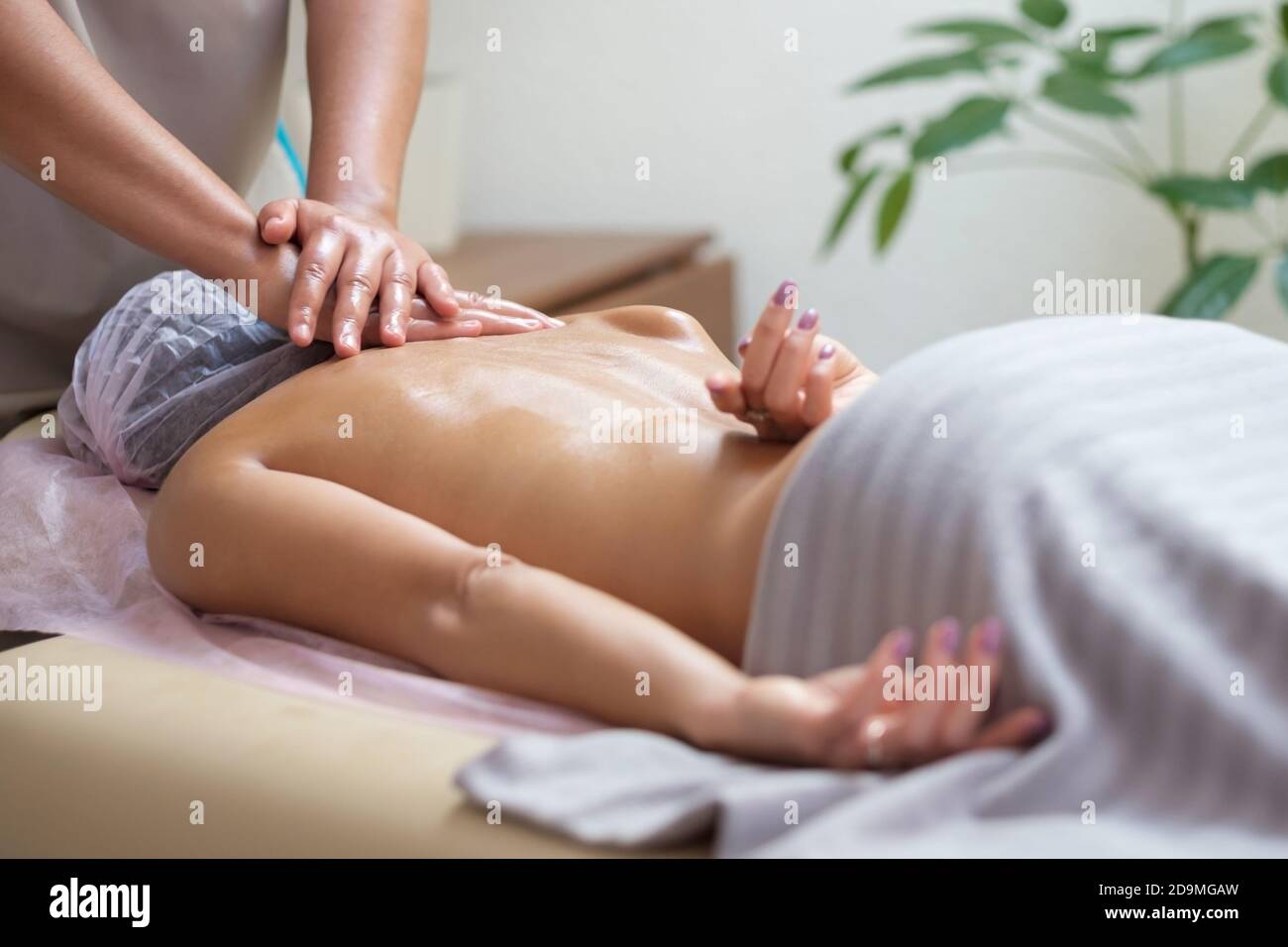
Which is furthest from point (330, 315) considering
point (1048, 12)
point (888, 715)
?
point (1048, 12)

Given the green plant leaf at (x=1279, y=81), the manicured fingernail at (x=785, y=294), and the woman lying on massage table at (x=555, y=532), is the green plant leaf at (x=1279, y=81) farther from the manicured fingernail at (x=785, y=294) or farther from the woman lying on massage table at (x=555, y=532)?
the manicured fingernail at (x=785, y=294)

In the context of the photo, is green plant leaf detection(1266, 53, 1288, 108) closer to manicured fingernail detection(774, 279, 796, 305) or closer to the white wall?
the white wall

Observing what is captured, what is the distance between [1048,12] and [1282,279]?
0.59 metres

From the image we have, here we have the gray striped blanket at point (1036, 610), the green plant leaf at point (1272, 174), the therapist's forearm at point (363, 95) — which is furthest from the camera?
the green plant leaf at point (1272, 174)

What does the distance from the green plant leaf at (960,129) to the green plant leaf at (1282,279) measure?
49 cm

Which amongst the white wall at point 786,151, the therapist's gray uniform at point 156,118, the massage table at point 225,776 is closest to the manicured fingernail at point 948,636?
the massage table at point 225,776

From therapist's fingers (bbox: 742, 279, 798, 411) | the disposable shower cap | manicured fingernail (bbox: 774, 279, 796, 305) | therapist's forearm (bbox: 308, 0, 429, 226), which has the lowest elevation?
therapist's fingers (bbox: 742, 279, 798, 411)

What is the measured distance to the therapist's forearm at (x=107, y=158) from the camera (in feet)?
3.88

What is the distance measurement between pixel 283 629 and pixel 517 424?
8.3 inches

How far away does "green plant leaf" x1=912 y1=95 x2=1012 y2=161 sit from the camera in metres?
2.32

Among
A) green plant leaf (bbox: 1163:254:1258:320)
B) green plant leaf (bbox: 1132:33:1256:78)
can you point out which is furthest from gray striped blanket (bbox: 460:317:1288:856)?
green plant leaf (bbox: 1132:33:1256:78)

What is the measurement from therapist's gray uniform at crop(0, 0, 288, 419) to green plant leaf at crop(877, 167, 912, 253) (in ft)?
3.90

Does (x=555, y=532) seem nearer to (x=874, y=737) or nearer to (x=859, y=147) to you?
(x=874, y=737)
